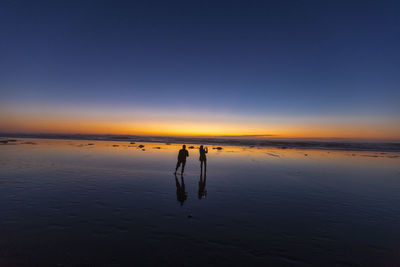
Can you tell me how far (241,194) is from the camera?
11.8 meters

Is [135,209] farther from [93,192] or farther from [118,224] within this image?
[93,192]

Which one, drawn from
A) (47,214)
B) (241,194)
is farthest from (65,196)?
(241,194)

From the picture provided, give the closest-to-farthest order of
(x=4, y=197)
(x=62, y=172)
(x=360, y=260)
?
1. (x=360, y=260)
2. (x=4, y=197)
3. (x=62, y=172)

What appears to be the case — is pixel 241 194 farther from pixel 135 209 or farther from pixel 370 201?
pixel 370 201

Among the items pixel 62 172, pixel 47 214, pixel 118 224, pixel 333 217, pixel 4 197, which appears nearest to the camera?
pixel 118 224

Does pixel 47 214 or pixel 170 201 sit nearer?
pixel 47 214

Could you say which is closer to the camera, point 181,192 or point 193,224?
point 193,224

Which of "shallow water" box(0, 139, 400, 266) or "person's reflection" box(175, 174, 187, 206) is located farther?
"person's reflection" box(175, 174, 187, 206)

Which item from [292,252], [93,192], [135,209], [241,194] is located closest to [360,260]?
[292,252]

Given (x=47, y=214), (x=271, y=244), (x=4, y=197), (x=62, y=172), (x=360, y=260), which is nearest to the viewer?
(x=360, y=260)

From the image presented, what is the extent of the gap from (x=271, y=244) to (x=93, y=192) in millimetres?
8915

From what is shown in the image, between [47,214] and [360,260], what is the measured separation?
32.5 ft

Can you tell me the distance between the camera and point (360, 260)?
18.8 feet

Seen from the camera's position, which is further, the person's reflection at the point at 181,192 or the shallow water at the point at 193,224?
the person's reflection at the point at 181,192
